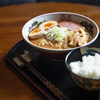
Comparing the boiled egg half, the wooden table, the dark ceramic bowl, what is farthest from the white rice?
the boiled egg half

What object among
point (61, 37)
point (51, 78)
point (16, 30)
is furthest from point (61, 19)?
point (51, 78)

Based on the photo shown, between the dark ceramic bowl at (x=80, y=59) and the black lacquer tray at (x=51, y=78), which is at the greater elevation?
the dark ceramic bowl at (x=80, y=59)

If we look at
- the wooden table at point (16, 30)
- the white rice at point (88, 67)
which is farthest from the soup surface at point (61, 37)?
the wooden table at point (16, 30)

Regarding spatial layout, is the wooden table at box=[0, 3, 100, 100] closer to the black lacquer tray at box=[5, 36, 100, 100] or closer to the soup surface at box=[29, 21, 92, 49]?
the black lacquer tray at box=[5, 36, 100, 100]

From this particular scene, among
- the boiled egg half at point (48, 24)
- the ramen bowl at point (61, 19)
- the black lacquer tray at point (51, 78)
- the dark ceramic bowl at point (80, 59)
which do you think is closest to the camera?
the dark ceramic bowl at point (80, 59)

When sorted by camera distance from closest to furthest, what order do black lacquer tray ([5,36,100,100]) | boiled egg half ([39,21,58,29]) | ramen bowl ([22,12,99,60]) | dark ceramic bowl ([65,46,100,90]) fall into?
dark ceramic bowl ([65,46,100,90])
black lacquer tray ([5,36,100,100])
ramen bowl ([22,12,99,60])
boiled egg half ([39,21,58,29])

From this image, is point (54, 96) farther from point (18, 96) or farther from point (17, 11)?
point (17, 11)

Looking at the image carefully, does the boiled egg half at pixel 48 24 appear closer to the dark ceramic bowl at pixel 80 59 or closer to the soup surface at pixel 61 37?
the soup surface at pixel 61 37
